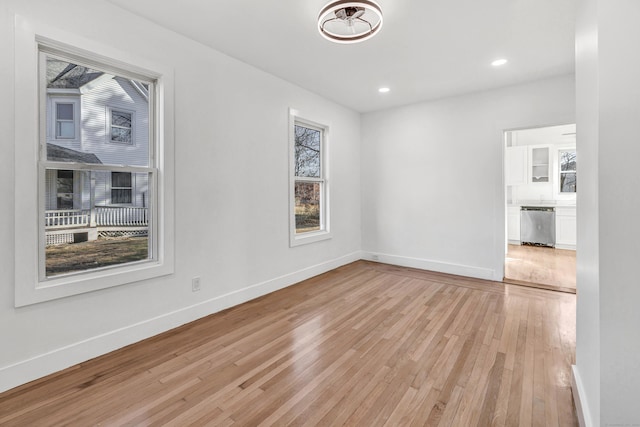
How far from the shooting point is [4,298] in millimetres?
1854

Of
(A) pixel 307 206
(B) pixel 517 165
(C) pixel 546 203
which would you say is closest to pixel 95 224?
(A) pixel 307 206

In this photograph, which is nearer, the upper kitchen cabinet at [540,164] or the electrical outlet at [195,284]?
the electrical outlet at [195,284]

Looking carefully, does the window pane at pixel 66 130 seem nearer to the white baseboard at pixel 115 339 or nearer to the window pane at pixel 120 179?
the window pane at pixel 120 179

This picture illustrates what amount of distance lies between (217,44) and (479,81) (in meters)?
3.31

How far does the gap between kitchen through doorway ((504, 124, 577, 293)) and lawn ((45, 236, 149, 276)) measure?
6416mm

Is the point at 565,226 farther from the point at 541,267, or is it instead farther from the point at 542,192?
the point at 541,267

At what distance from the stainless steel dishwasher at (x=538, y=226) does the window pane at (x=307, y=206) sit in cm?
512

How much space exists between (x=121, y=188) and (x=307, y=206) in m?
2.57

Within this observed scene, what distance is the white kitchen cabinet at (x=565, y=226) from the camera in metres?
6.19

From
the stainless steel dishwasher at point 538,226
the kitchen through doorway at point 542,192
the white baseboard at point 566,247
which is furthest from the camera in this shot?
the stainless steel dishwasher at point 538,226

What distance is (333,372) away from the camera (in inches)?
80.4

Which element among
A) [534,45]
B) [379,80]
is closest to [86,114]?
[379,80]

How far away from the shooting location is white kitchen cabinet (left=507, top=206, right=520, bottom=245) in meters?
6.85

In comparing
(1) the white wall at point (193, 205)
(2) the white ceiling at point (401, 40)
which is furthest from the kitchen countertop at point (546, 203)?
(1) the white wall at point (193, 205)
